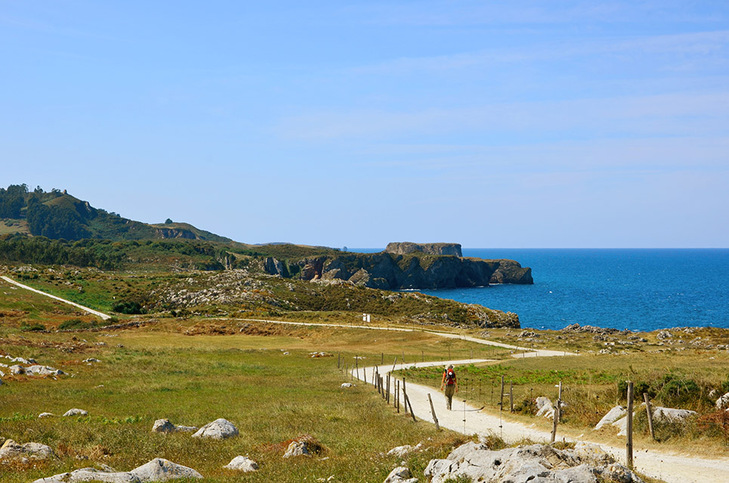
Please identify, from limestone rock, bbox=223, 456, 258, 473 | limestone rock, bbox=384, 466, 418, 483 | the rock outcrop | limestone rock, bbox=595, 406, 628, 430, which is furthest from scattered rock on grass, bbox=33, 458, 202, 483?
limestone rock, bbox=595, 406, 628, 430

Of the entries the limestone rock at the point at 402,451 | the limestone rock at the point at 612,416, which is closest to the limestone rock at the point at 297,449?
the limestone rock at the point at 402,451

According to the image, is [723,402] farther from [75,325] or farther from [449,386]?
[75,325]

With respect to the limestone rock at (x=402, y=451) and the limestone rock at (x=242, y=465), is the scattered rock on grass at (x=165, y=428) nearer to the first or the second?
the limestone rock at (x=242, y=465)

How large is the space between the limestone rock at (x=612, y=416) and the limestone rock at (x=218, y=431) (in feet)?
49.6

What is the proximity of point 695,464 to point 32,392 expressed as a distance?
33.0 metres

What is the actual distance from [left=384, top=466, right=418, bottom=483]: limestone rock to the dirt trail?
6.82 metres

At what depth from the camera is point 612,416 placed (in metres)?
22.7

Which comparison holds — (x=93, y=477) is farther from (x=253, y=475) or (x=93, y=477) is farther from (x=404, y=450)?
(x=404, y=450)

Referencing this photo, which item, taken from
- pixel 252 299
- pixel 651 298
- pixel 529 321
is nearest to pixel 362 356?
pixel 252 299

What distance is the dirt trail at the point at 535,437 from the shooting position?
15.7 m

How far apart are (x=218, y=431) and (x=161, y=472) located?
23.5 ft

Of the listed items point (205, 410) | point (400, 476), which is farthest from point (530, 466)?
point (205, 410)

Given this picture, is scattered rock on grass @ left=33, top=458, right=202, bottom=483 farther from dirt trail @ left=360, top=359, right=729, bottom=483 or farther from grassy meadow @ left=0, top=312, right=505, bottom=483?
dirt trail @ left=360, top=359, right=729, bottom=483

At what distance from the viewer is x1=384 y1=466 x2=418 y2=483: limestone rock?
→ 1503 centimetres
